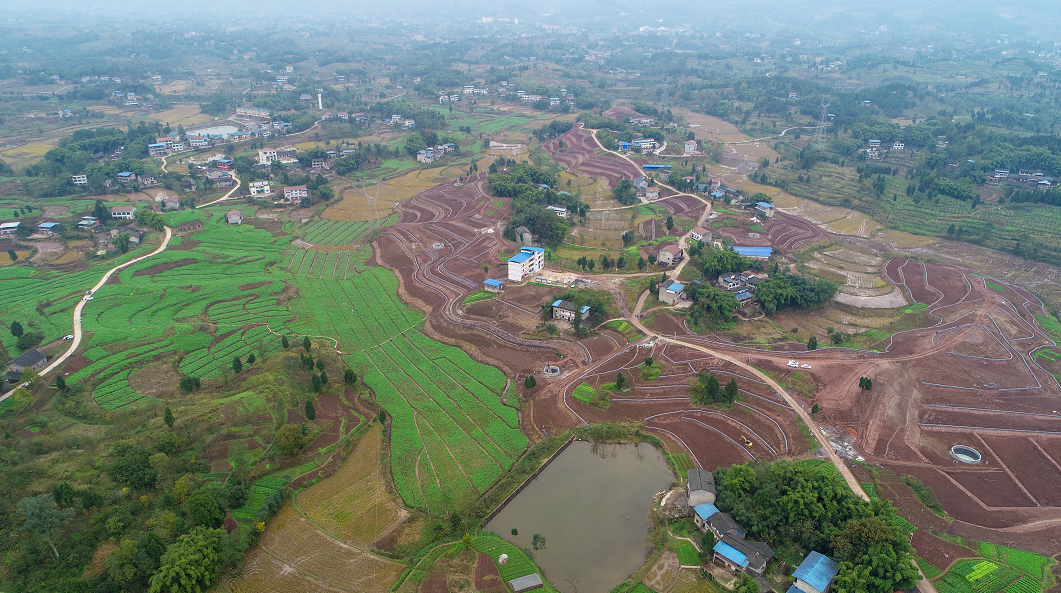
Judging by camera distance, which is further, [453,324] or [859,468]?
[453,324]

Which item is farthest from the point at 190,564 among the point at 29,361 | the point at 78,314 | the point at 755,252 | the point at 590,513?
the point at 755,252

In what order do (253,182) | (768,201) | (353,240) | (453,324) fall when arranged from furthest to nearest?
(253,182), (768,201), (353,240), (453,324)

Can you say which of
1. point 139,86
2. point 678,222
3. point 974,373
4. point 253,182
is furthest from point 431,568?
point 139,86

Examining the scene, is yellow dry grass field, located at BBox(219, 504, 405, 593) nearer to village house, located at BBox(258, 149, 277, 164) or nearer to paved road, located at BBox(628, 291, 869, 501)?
paved road, located at BBox(628, 291, 869, 501)

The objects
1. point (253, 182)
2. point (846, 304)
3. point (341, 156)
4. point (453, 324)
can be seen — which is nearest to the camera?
point (453, 324)

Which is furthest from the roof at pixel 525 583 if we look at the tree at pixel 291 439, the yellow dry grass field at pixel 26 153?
the yellow dry grass field at pixel 26 153

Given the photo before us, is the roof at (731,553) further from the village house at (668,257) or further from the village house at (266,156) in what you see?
the village house at (266,156)

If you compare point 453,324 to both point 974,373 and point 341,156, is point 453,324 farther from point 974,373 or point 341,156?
point 341,156
